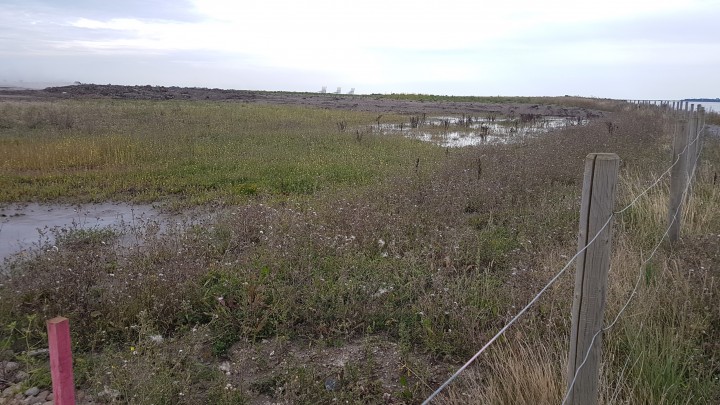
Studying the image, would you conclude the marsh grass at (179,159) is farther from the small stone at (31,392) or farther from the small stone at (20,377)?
the small stone at (31,392)

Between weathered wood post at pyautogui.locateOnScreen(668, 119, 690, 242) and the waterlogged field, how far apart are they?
0.67 ft

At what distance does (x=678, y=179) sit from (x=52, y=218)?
9074mm

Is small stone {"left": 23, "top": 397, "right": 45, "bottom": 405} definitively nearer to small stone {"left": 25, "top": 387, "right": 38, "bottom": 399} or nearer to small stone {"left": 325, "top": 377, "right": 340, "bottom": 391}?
small stone {"left": 25, "top": 387, "right": 38, "bottom": 399}

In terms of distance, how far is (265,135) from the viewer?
723 inches

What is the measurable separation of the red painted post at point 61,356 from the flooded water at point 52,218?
21.0 feet

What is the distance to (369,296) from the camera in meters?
5.04

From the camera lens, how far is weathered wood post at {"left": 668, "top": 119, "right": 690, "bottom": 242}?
18.6 feet

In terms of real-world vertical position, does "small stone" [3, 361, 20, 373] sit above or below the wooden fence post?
below

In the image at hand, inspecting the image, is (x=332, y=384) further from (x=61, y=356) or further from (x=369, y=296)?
(x=61, y=356)

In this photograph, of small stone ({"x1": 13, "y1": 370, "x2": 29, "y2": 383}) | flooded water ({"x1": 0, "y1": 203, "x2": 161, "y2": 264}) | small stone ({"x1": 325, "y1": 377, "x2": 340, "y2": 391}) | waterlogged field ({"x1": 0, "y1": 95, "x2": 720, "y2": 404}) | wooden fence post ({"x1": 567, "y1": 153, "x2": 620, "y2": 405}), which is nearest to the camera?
wooden fence post ({"x1": 567, "y1": 153, "x2": 620, "y2": 405})

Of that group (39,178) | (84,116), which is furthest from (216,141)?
(84,116)

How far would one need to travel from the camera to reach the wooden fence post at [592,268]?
95.1 inches

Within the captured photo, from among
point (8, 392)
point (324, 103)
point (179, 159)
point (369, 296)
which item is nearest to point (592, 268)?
point (369, 296)

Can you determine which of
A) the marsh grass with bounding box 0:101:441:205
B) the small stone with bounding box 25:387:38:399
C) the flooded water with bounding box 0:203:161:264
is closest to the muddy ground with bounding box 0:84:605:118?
the marsh grass with bounding box 0:101:441:205
